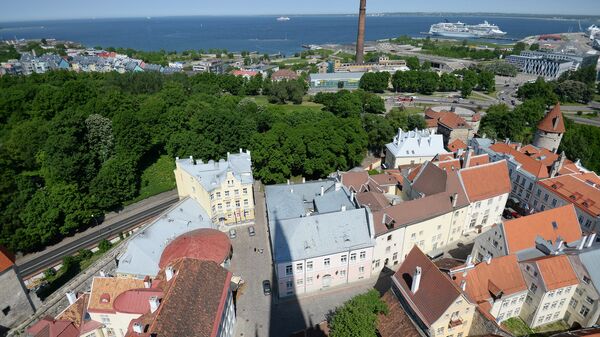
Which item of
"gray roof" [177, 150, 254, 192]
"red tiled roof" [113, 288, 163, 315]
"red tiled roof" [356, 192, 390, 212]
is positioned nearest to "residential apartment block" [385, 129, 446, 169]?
"red tiled roof" [356, 192, 390, 212]

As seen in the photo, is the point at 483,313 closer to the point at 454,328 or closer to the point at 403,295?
the point at 454,328

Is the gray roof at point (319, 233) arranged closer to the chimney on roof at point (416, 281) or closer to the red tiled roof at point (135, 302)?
the chimney on roof at point (416, 281)

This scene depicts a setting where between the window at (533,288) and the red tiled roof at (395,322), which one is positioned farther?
the window at (533,288)

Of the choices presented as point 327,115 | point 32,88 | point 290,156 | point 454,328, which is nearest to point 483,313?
point 454,328

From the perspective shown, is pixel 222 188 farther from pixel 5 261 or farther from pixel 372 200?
pixel 5 261

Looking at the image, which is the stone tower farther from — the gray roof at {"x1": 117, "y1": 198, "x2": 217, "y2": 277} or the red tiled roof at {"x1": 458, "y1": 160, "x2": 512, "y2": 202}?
the gray roof at {"x1": 117, "y1": 198, "x2": 217, "y2": 277}

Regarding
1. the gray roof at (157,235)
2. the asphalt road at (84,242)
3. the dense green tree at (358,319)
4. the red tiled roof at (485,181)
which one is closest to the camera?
the dense green tree at (358,319)

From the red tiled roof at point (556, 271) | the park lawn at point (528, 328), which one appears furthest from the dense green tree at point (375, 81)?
the park lawn at point (528, 328)

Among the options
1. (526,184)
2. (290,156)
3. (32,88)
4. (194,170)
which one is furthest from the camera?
(32,88)
